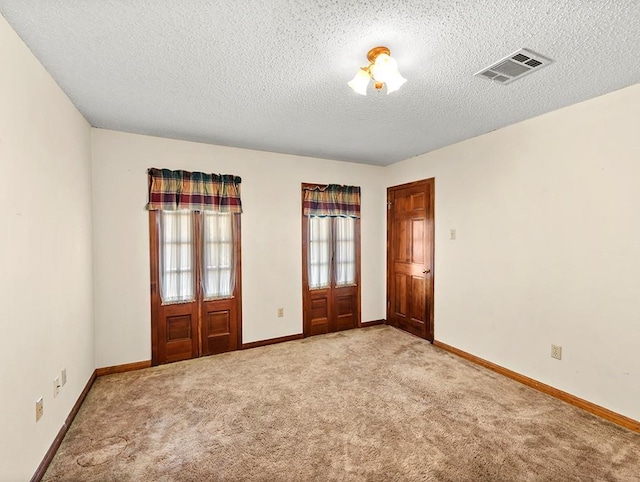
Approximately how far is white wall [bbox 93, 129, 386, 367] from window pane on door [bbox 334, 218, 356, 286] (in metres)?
0.20

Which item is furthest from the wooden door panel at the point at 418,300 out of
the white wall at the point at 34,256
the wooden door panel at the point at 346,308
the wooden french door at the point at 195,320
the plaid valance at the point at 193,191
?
the white wall at the point at 34,256

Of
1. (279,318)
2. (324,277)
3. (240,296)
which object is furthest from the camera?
(324,277)

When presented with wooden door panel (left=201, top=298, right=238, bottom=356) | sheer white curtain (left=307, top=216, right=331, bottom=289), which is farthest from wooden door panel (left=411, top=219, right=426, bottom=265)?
wooden door panel (left=201, top=298, right=238, bottom=356)

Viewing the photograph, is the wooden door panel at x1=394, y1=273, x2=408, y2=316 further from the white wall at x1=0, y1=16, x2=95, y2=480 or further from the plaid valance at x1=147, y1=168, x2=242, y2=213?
the white wall at x1=0, y1=16, x2=95, y2=480

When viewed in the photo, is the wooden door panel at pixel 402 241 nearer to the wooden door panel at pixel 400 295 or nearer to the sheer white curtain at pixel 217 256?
the wooden door panel at pixel 400 295

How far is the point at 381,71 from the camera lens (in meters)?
1.73

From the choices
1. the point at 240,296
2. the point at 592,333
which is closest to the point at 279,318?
the point at 240,296

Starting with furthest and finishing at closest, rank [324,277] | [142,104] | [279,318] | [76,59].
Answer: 1. [324,277]
2. [279,318]
3. [142,104]
4. [76,59]

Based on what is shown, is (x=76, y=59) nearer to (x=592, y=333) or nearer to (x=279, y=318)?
(x=279, y=318)

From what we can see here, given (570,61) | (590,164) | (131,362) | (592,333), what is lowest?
(131,362)

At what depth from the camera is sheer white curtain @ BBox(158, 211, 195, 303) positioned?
341 cm

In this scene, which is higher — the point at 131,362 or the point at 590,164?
the point at 590,164

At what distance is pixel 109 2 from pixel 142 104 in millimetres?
1228

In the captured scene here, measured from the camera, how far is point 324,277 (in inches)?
174
